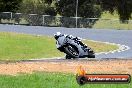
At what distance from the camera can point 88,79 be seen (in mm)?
5793

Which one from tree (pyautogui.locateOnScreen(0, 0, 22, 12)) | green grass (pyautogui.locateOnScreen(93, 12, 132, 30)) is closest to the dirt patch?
green grass (pyautogui.locateOnScreen(93, 12, 132, 30))

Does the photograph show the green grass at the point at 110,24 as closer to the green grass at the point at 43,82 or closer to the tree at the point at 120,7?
the tree at the point at 120,7

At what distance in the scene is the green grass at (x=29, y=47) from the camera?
85.5 ft

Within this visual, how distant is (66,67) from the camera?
552 inches

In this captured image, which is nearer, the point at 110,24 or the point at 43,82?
the point at 43,82

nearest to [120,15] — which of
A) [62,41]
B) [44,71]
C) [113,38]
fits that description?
[113,38]

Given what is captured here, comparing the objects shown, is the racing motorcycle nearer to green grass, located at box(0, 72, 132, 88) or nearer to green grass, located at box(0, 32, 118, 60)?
green grass, located at box(0, 72, 132, 88)

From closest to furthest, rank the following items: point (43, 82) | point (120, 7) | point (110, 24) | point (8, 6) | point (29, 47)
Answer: point (43, 82), point (29, 47), point (110, 24), point (8, 6), point (120, 7)

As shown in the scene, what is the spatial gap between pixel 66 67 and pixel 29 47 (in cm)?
1547

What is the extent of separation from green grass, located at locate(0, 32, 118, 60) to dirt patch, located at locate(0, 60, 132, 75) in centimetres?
1003

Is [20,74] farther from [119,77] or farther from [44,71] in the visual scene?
[119,77]

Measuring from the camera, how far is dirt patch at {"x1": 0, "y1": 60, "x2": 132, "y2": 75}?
1297 cm

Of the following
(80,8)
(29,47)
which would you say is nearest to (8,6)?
(80,8)

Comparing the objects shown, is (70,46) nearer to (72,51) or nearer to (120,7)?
(72,51)
